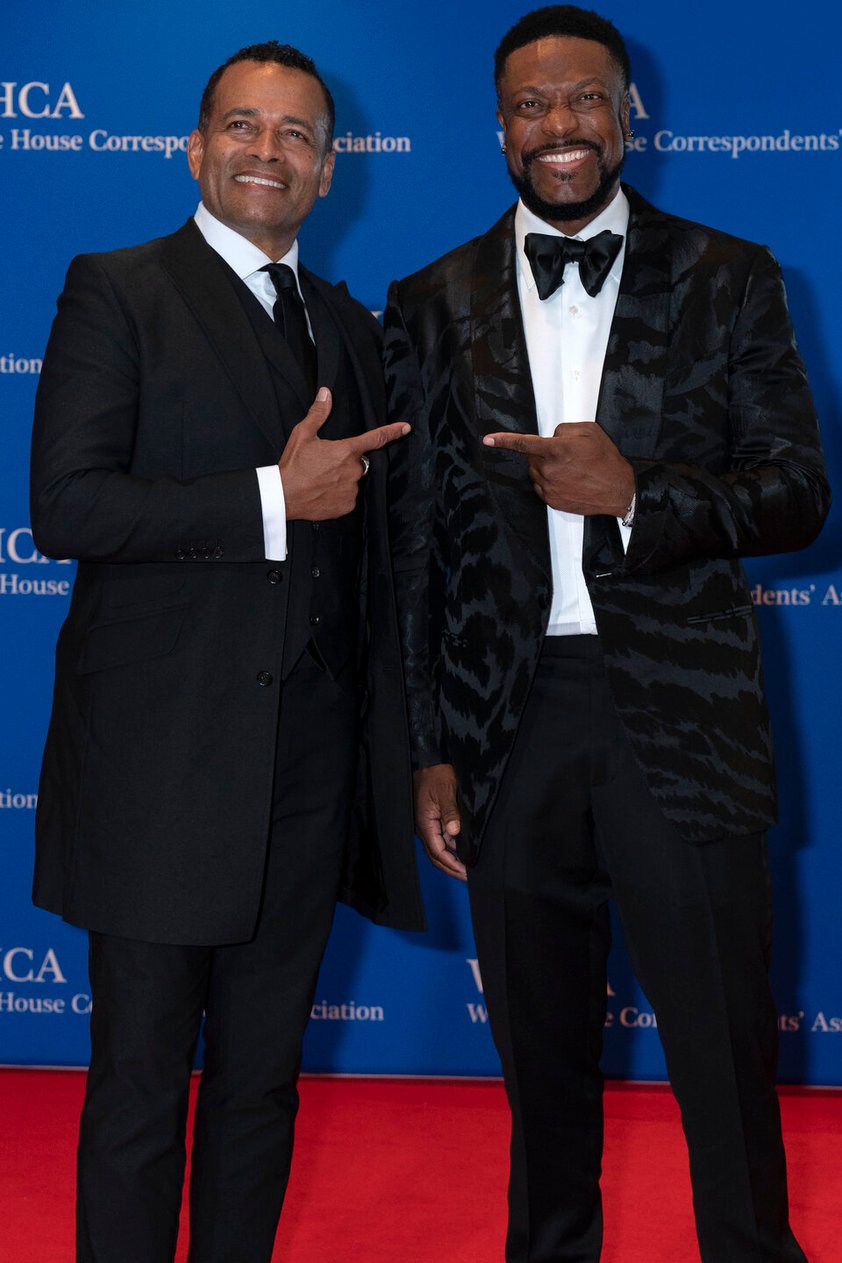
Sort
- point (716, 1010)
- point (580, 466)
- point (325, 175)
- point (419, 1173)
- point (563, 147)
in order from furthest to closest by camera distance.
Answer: point (419, 1173), point (325, 175), point (563, 147), point (716, 1010), point (580, 466)

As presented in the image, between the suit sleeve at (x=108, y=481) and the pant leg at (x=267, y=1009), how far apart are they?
280 mm

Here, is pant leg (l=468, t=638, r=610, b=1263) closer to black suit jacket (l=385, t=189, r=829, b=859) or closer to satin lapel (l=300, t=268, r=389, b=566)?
black suit jacket (l=385, t=189, r=829, b=859)

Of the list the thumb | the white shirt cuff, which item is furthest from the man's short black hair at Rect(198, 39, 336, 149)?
the white shirt cuff

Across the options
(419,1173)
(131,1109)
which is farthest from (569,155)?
(419,1173)

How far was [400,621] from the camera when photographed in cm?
228

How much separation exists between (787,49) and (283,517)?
2.15m

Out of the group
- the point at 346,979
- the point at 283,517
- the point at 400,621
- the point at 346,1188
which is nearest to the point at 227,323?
the point at 283,517

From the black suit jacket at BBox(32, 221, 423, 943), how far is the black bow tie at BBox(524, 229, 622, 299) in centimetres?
44

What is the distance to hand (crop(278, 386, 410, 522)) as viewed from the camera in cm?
202

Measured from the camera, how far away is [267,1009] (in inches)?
86.7

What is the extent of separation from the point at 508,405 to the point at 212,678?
1.96 ft

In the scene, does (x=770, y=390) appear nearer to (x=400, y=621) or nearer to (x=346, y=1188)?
(x=400, y=621)

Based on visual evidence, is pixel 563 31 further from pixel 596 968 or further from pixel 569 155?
pixel 596 968

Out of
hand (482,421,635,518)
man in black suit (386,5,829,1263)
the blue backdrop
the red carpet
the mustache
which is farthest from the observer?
the blue backdrop
